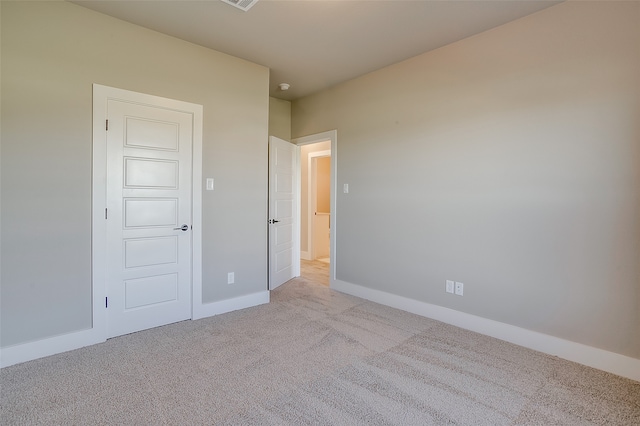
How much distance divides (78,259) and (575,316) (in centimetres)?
399

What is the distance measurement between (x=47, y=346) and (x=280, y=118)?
3.81 m

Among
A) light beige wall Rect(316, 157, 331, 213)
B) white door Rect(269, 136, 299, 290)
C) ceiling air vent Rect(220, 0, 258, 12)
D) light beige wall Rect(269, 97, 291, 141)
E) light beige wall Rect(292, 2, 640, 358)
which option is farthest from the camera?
light beige wall Rect(316, 157, 331, 213)

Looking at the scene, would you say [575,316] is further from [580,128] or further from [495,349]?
[580,128]

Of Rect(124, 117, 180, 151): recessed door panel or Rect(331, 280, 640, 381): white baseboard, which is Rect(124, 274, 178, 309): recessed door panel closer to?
Rect(124, 117, 180, 151): recessed door panel

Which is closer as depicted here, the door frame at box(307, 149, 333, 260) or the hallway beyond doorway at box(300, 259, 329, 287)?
the hallway beyond doorway at box(300, 259, 329, 287)

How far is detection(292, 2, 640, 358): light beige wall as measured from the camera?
7.46ft

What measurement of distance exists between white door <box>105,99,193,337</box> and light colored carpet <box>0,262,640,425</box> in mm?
254

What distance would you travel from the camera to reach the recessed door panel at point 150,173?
2840 mm

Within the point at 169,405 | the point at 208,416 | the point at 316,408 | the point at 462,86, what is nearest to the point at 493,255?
the point at 462,86

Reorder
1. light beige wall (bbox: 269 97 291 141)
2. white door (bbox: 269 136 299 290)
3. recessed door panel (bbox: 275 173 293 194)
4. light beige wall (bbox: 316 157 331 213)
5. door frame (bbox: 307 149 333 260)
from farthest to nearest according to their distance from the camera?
light beige wall (bbox: 316 157 331 213) < door frame (bbox: 307 149 333 260) < light beige wall (bbox: 269 97 291 141) < recessed door panel (bbox: 275 173 293 194) < white door (bbox: 269 136 299 290)

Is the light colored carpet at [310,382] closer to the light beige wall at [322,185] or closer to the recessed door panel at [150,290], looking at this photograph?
the recessed door panel at [150,290]

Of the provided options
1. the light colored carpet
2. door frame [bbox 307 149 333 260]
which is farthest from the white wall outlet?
door frame [bbox 307 149 333 260]

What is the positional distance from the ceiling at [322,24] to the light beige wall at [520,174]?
0.25 meters

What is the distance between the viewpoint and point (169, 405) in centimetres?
189
